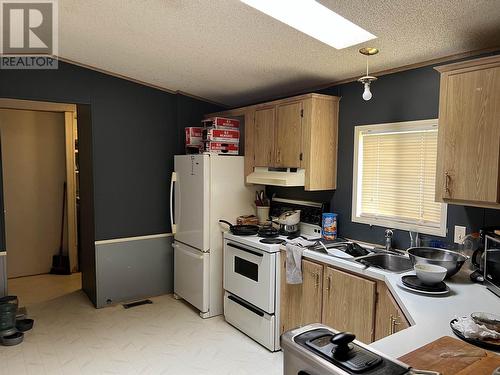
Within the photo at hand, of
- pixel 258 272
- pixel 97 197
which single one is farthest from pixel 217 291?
pixel 97 197

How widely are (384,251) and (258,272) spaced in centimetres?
104

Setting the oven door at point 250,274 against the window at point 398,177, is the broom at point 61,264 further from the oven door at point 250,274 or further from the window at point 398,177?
the window at point 398,177

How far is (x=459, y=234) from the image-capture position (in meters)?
2.46

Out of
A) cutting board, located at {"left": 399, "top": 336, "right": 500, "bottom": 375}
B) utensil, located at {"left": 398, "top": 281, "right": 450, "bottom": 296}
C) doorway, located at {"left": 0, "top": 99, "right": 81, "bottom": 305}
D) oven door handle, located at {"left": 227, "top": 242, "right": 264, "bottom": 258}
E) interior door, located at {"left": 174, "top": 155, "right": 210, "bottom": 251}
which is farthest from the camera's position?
doorway, located at {"left": 0, "top": 99, "right": 81, "bottom": 305}

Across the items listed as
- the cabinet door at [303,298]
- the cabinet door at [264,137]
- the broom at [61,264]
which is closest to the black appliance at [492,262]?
the cabinet door at [303,298]

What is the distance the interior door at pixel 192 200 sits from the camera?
142 inches

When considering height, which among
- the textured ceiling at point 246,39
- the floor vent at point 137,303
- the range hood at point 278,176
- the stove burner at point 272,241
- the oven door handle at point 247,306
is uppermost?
the textured ceiling at point 246,39

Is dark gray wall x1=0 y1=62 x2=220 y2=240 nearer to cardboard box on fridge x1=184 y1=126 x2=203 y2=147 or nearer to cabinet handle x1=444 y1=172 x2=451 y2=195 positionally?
cardboard box on fridge x1=184 y1=126 x2=203 y2=147

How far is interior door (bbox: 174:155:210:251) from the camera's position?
11.8ft

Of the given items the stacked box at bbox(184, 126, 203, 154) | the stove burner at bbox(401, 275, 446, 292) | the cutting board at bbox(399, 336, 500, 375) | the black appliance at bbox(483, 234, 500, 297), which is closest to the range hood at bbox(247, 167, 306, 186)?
the stacked box at bbox(184, 126, 203, 154)

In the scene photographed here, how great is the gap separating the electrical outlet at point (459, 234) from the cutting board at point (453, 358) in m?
1.34

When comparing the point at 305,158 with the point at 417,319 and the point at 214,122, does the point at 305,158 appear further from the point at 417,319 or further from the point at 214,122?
the point at 417,319

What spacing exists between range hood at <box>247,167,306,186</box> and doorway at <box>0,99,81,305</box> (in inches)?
105

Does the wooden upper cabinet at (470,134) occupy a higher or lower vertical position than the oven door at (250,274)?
higher
